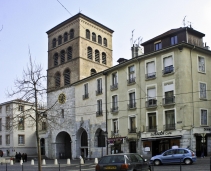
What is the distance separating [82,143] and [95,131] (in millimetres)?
5113

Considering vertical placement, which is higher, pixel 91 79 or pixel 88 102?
pixel 91 79

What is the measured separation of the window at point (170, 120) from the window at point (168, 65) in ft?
13.6

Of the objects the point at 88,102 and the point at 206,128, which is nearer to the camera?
the point at 206,128

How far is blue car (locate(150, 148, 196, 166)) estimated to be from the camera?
25.4 m

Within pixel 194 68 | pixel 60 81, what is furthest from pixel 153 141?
pixel 60 81

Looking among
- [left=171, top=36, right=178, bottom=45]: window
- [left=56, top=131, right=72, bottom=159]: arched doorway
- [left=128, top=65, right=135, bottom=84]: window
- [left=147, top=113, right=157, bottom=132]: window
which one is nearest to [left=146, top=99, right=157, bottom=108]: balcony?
[left=147, top=113, right=157, bottom=132]: window

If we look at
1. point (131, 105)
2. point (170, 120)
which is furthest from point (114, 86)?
point (170, 120)

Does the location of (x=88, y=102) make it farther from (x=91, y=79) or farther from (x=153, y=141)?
(x=153, y=141)

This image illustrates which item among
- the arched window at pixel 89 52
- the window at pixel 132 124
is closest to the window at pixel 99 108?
the window at pixel 132 124

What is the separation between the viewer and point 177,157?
25750 mm

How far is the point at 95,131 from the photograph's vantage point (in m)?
42.2

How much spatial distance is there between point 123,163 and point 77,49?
37087 mm

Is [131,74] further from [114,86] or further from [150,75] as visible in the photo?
[114,86]

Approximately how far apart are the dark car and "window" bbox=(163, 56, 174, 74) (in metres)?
18.4
